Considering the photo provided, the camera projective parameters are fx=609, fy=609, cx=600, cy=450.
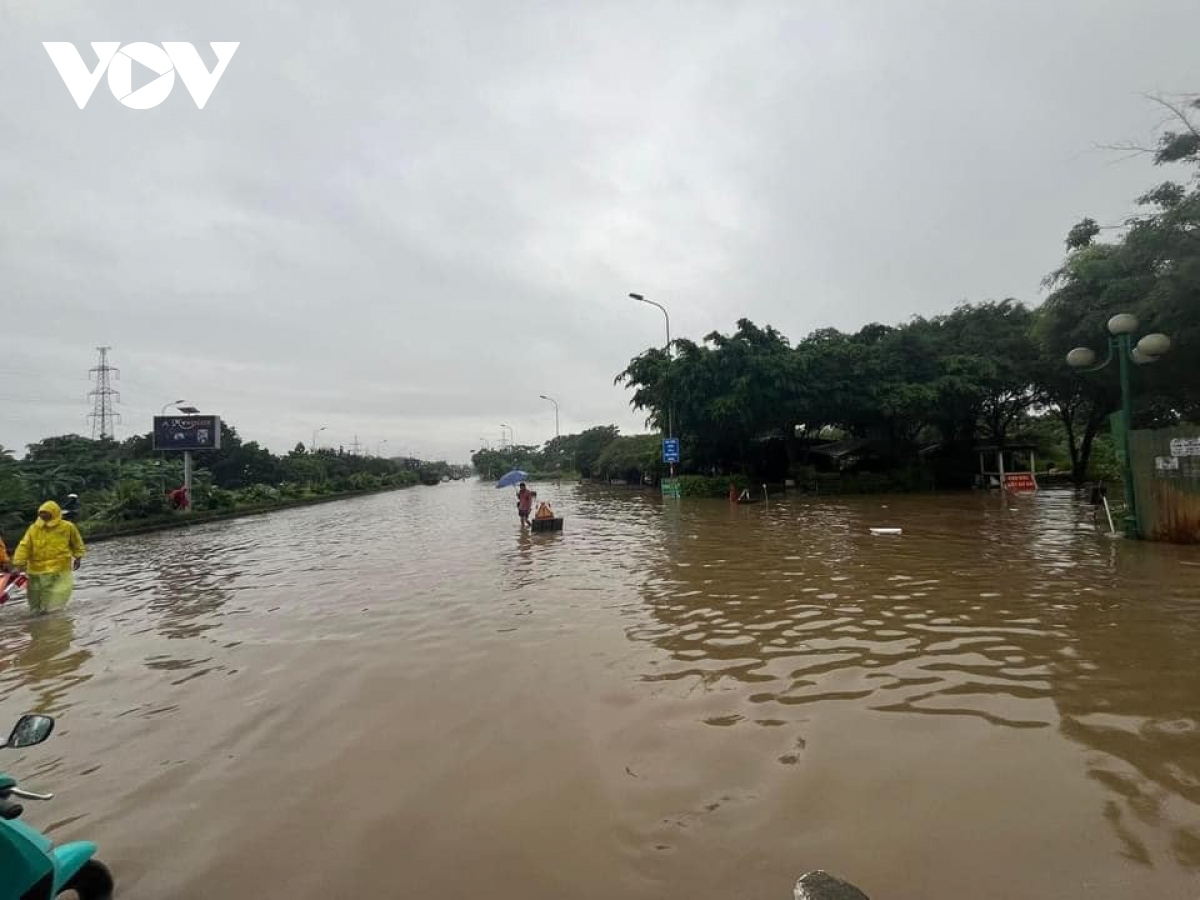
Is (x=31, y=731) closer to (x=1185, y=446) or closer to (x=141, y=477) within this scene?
(x=1185, y=446)

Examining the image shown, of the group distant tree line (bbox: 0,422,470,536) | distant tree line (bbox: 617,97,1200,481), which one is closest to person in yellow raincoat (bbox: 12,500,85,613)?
distant tree line (bbox: 0,422,470,536)

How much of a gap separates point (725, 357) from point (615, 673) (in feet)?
86.5

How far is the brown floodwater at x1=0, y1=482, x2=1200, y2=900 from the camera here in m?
2.78

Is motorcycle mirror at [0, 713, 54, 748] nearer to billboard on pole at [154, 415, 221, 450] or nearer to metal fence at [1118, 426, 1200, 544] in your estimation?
metal fence at [1118, 426, 1200, 544]

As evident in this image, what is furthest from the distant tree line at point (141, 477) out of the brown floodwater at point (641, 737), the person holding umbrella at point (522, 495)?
the brown floodwater at point (641, 737)

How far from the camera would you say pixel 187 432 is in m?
35.9

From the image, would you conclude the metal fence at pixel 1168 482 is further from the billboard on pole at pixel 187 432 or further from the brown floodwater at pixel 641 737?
the billboard on pole at pixel 187 432

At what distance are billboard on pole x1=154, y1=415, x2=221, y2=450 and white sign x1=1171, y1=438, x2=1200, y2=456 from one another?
135 ft

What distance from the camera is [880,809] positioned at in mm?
3096

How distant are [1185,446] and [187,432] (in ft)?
140

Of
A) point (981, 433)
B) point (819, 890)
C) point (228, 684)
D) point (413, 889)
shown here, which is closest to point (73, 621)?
point (228, 684)

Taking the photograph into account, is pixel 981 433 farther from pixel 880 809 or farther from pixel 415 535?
pixel 880 809

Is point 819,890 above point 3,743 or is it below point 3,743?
below

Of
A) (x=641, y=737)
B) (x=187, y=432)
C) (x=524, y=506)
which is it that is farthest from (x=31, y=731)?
(x=187, y=432)
